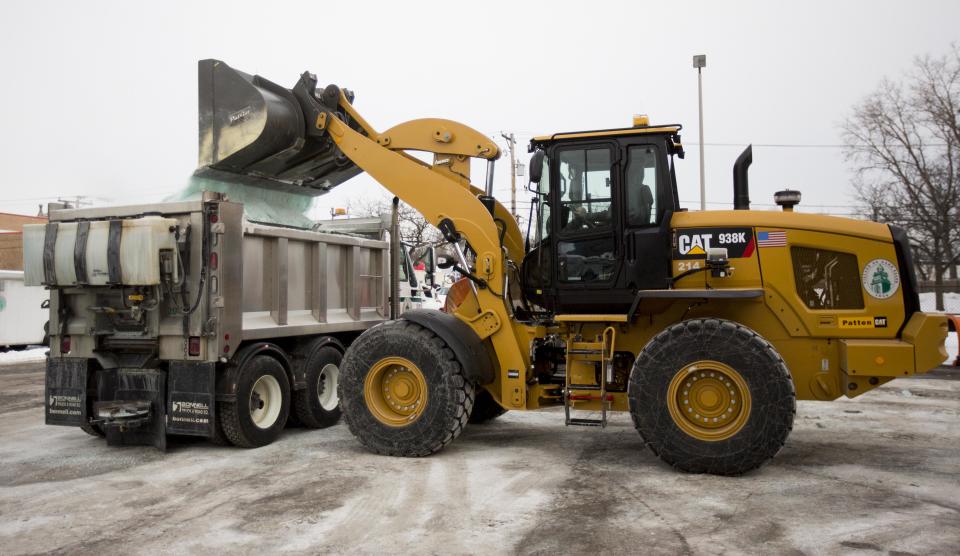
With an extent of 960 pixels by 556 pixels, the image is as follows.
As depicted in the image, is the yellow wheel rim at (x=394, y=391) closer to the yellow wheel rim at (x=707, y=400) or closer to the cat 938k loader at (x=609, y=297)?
the cat 938k loader at (x=609, y=297)

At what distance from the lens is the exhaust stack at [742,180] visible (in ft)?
23.5

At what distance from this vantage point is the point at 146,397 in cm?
716

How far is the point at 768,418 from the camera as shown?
6020mm

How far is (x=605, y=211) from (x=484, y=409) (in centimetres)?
307

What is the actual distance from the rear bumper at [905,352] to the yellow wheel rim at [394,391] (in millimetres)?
3821

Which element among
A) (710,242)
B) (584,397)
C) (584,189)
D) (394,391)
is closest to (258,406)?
(394,391)

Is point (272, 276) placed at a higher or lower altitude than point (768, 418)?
higher

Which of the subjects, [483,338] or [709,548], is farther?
[483,338]

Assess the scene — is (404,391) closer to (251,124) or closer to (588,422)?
(588,422)

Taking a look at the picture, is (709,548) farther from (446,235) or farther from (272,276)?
(272,276)

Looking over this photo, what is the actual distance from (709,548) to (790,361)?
2677 millimetres

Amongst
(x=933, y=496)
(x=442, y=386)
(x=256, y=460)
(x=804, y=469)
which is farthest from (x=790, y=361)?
(x=256, y=460)

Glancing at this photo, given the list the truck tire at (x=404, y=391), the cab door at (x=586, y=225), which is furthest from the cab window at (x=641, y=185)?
the truck tire at (x=404, y=391)

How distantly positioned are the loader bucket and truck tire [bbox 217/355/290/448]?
78.9 inches
